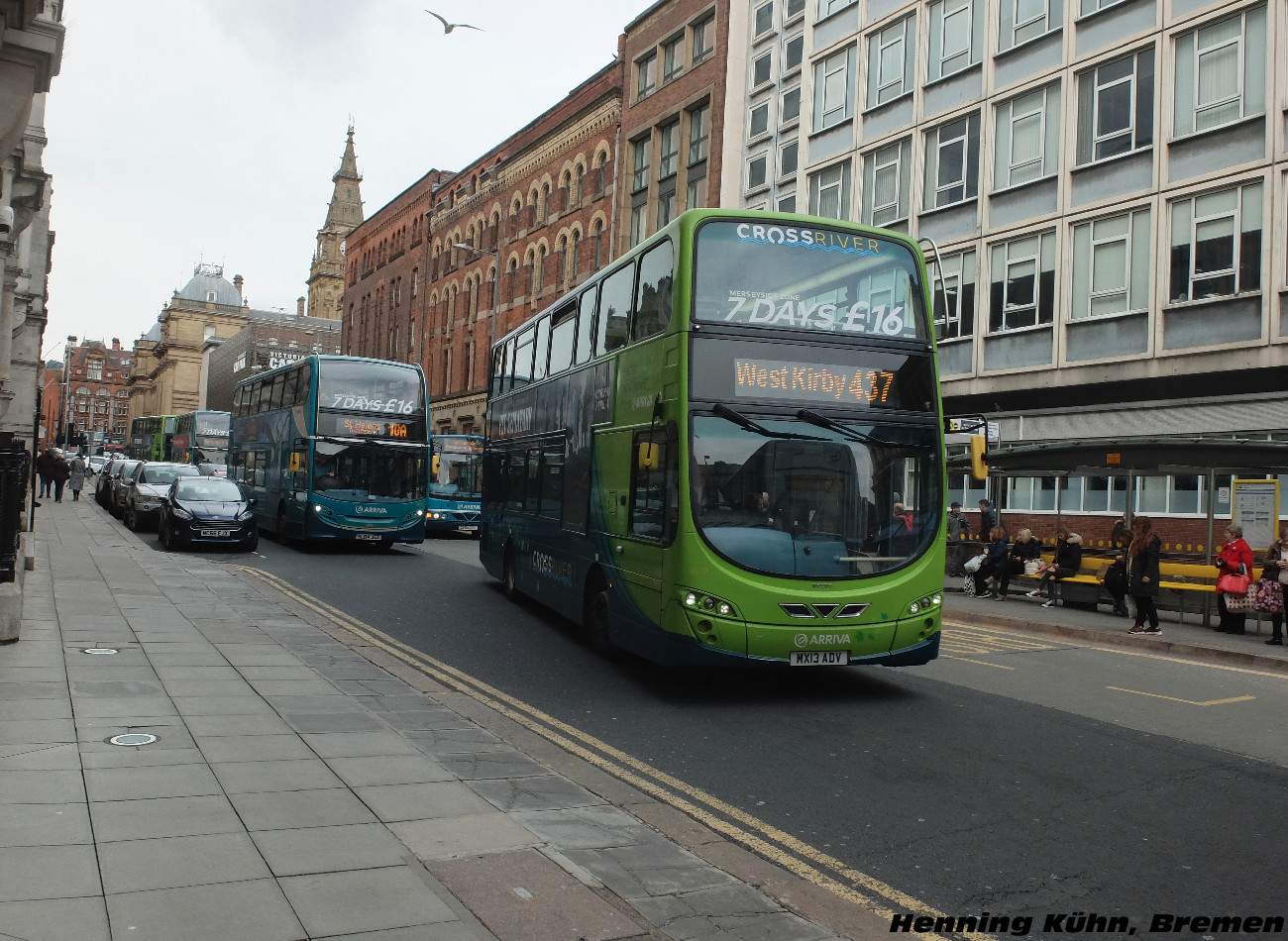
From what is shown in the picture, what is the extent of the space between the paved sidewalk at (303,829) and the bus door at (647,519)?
2.11 meters

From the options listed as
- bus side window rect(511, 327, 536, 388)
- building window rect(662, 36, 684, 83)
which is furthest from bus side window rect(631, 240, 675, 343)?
building window rect(662, 36, 684, 83)

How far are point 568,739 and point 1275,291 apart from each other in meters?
18.7

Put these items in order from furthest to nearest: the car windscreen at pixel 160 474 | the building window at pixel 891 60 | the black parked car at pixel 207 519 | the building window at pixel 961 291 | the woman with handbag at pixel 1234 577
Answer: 1. the building window at pixel 891 60
2. the car windscreen at pixel 160 474
3. the building window at pixel 961 291
4. the black parked car at pixel 207 519
5. the woman with handbag at pixel 1234 577

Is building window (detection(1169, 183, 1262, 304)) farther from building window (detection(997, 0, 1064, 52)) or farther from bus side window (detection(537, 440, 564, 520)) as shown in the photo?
bus side window (detection(537, 440, 564, 520))

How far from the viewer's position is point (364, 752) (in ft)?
21.4

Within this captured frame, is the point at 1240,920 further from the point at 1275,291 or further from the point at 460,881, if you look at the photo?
the point at 1275,291

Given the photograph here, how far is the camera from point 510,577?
617 inches

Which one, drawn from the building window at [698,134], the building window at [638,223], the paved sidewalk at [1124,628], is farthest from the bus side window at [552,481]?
the building window at [638,223]

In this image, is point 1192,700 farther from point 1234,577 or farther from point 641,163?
point 641,163

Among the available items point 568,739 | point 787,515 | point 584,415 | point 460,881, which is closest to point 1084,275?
point 584,415

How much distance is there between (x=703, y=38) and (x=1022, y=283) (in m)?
20.0

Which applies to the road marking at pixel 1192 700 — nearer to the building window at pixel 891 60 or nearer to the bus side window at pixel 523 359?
the bus side window at pixel 523 359

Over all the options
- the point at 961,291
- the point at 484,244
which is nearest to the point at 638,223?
the point at 484,244

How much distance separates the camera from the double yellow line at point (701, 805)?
15.8 ft
